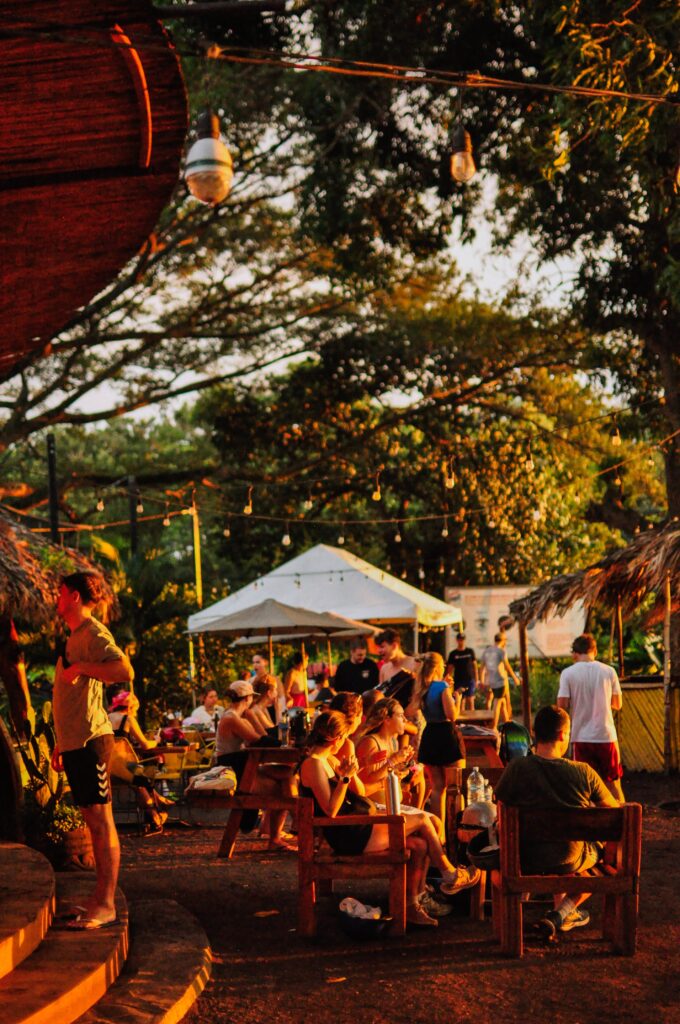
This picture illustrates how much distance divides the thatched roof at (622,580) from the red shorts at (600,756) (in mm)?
5503

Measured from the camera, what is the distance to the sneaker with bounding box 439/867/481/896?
26.0 feet

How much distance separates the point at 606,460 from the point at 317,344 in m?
11.1

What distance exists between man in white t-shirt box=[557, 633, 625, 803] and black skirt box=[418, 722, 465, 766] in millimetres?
975

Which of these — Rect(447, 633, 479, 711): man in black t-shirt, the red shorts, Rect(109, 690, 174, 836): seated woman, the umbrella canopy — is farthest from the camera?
the umbrella canopy

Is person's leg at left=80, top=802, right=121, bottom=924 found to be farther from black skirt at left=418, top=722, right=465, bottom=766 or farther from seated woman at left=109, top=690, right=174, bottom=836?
seated woman at left=109, top=690, right=174, bottom=836

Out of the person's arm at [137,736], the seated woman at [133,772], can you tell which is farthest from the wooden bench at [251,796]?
the person's arm at [137,736]

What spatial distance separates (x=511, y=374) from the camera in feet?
92.7

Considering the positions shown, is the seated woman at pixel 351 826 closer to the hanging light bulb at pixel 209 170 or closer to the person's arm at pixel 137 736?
the hanging light bulb at pixel 209 170

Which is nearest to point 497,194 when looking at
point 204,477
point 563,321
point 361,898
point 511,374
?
point 563,321

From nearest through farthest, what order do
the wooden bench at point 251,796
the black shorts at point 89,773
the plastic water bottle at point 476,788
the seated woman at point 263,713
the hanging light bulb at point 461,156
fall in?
the black shorts at point 89,773 → the hanging light bulb at point 461,156 → the plastic water bottle at point 476,788 → the wooden bench at point 251,796 → the seated woman at point 263,713

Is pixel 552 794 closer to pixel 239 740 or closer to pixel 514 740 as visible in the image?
pixel 514 740

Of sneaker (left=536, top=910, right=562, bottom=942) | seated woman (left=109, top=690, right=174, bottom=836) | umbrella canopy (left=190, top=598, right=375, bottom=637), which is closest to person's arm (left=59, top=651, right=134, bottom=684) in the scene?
sneaker (left=536, top=910, right=562, bottom=942)

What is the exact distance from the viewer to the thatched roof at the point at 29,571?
47.1 ft

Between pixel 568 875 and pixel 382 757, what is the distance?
174cm
